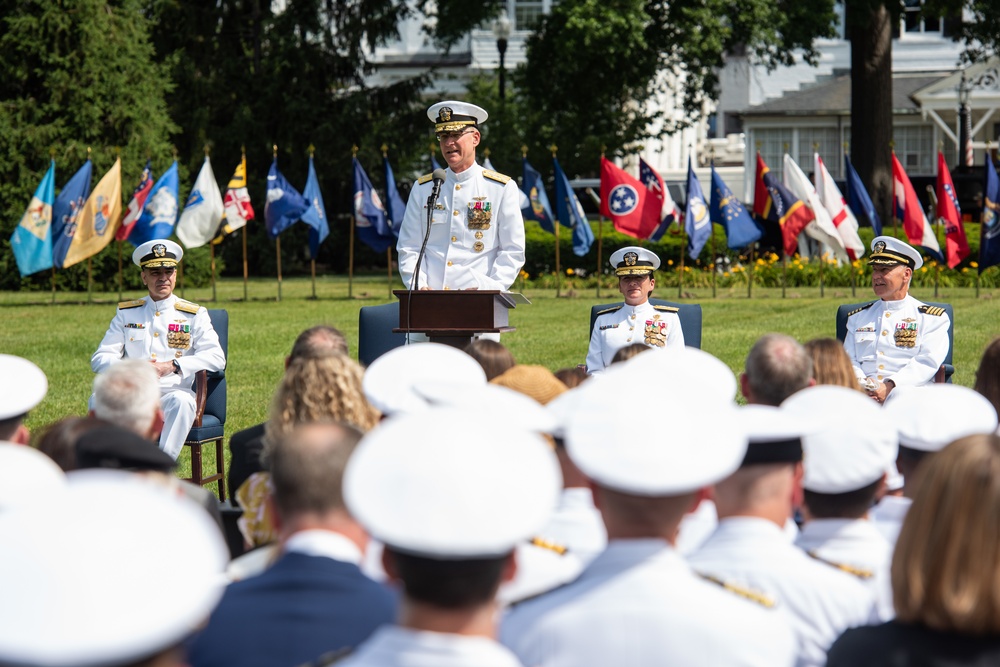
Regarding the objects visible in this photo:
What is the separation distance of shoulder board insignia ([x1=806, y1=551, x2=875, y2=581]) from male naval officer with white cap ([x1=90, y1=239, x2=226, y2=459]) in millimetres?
5418

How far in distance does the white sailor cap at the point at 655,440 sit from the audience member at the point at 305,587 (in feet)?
1.86

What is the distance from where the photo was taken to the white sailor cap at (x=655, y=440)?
97.9 inches

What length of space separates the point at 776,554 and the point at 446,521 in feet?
3.87

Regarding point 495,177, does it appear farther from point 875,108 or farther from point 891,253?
point 875,108

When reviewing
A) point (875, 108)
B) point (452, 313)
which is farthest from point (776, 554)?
point (875, 108)

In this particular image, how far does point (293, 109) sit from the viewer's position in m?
31.5

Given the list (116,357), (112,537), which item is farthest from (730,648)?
(116,357)

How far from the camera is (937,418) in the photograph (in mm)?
3666

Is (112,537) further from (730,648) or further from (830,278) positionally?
(830,278)

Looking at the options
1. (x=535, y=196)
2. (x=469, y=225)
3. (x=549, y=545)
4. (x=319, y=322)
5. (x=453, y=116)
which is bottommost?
(x=319, y=322)

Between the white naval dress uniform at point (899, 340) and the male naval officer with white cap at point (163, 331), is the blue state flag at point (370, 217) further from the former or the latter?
the white naval dress uniform at point (899, 340)

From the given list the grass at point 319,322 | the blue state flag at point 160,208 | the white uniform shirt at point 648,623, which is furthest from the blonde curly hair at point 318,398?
the blue state flag at point 160,208

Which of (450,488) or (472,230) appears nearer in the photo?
(450,488)

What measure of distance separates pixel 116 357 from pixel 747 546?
611 cm
